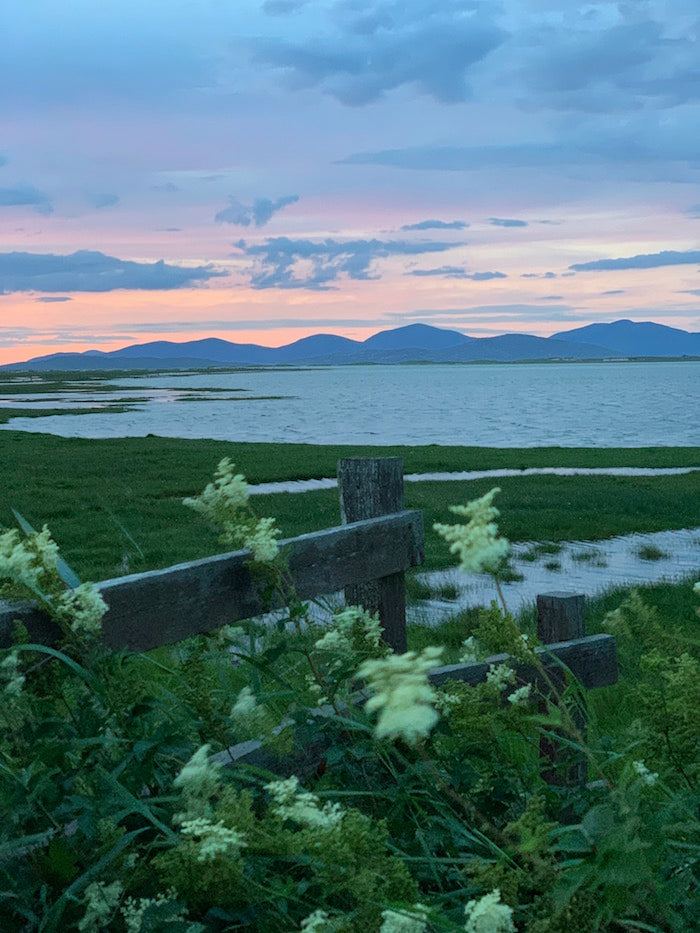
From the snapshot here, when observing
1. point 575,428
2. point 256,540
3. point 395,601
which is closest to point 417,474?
point 395,601

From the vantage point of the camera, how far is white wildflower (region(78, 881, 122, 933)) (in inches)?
73.1

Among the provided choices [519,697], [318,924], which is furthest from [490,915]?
[519,697]

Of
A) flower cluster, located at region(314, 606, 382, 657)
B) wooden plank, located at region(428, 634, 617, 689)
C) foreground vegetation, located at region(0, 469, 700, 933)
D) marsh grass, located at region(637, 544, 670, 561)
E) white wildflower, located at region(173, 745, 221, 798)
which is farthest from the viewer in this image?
marsh grass, located at region(637, 544, 670, 561)

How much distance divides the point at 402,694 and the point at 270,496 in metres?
21.3

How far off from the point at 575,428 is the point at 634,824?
57.0 metres

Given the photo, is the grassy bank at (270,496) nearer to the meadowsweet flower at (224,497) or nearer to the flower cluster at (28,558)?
the meadowsweet flower at (224,497)

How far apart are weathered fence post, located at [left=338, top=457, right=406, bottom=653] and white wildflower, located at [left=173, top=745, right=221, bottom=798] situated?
2.50 metres

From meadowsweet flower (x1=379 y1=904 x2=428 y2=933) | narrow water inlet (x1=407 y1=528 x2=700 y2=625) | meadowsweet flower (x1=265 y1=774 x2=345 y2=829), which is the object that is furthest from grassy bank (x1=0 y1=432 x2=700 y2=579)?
meadowsweet flower (x1=379 y1=904 x2=428 y2=933)

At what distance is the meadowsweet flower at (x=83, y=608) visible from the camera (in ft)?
7.75

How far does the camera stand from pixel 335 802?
233cm

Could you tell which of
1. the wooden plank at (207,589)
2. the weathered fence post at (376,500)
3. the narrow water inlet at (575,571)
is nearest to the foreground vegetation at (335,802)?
the wooden plank at (207,589)

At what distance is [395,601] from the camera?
14.9ft

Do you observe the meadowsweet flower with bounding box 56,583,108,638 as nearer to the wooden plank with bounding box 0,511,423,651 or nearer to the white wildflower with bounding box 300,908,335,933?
the wooden plank with bounding box 0,511,423,651

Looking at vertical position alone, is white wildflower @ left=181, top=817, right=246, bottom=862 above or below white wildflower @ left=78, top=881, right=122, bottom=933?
above
